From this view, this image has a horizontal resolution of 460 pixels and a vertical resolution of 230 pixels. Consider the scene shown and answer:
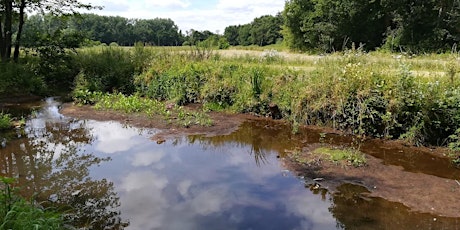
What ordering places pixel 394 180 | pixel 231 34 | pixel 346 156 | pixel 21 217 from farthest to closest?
pixel 231 34
pixel 346 156
pixel 394 180
pixel 21 217

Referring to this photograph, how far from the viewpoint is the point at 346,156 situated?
26.7 feet

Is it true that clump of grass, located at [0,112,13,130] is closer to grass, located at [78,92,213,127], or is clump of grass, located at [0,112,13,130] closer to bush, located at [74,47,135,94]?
grass, located at [78,92,213,127]

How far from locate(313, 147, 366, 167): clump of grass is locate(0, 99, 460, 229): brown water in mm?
709

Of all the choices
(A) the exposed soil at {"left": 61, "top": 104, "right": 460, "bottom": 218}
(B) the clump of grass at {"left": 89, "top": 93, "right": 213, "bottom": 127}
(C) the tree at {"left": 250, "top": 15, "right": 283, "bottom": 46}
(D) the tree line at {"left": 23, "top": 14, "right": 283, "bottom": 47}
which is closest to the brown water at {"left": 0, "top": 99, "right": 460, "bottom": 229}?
(A) the exposed soil at {"left": 61, "top": 104, "right": 460, "bottom": 218}

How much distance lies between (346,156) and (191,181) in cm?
321

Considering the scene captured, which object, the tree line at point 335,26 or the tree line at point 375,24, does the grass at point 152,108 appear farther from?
the tree line at point 375,24

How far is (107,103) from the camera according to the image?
527 inches

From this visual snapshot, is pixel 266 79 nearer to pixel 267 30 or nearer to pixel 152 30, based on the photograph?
pixel 267 30

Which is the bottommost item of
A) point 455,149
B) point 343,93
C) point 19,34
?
point 455,149

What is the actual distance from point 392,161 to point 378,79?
257 centimetres

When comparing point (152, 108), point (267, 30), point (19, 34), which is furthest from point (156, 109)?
point (267, 30)

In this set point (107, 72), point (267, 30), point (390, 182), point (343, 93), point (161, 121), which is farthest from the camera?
point (267, 30)

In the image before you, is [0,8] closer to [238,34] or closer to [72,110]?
[72,110]

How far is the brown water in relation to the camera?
18.8ft
